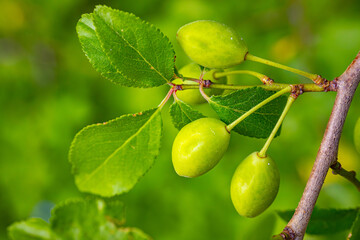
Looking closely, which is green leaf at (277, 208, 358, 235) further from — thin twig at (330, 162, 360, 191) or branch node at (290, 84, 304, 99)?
branch node at (290, 84, 304, 99)

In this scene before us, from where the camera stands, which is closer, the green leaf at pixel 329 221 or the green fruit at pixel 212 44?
the green fruit at pixel 212 44

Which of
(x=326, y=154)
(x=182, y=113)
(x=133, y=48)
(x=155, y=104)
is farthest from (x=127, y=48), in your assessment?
(x=155, y=104)

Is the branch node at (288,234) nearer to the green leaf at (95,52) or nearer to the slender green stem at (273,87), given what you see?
the slender green stem at (273,87)

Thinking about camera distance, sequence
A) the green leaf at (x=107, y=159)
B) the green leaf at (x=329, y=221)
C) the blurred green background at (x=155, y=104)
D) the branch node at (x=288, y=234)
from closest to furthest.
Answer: the branch node at (x=288, y=234), the green leaf at (x=107, y=159), the green leaf at (x=329, y=221), the blurred green background at (x=155, y=104)

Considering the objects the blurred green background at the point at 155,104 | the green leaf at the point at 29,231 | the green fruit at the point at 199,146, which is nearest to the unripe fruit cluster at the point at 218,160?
the green fruit at the point at 199,146

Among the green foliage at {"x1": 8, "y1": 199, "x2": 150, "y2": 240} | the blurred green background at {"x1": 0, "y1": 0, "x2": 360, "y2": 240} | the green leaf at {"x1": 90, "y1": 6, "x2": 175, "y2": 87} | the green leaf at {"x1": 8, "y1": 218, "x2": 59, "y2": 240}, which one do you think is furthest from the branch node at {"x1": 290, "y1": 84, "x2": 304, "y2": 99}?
the blurred green background at {"x1": 0, "y1": 0, "x2": 360, "y2": 240}
